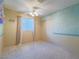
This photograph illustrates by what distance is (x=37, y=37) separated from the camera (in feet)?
24.4

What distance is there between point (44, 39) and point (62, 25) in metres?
2.63

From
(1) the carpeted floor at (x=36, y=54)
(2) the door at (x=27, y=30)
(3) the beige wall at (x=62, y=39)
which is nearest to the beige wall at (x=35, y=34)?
(2) the door at (x=27, y=30)

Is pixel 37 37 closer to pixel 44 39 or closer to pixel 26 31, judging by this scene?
pixel 44 39

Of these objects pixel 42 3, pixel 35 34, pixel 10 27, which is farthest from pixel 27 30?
pixel 42 3

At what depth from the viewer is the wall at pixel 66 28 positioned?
3.93m

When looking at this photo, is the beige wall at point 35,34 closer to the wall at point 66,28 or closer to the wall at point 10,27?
the wall at point 10,27

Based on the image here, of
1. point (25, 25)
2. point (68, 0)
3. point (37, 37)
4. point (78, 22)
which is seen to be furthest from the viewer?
point (37, 37)

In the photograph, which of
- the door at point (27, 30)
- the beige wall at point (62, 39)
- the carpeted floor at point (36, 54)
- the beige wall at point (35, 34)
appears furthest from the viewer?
the beige wall at point (35, 34)

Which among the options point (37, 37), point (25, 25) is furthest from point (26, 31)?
point (37, 37)

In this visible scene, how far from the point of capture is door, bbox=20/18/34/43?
6.52m

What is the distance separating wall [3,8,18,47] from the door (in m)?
0.92

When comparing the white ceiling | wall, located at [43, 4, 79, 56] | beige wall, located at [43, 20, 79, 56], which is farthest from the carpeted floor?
the white ceiling

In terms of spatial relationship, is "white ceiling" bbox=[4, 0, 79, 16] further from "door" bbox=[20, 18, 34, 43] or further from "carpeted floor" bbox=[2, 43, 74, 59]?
"door" bbox=[20, 18, 34, 43]

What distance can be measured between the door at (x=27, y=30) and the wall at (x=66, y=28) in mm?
1580
